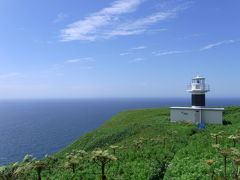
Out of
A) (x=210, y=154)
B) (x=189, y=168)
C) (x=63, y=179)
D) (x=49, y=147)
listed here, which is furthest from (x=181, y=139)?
(x=49, y=147)

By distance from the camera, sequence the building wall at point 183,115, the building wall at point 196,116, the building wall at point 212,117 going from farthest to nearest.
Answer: the building wall at point 183,115 < the building wall at point 196,116 < the building wall at point 212,117

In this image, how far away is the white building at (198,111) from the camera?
38.8 metres

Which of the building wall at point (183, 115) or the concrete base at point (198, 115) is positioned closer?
the concrete base at point (198, 115)

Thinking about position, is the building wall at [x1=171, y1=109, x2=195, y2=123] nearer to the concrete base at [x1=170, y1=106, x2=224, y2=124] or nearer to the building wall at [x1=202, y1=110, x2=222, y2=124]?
the concrete base at [x1=170, y1=106, x2=224, y2=124]

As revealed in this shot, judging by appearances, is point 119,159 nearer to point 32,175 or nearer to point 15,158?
point 32,175

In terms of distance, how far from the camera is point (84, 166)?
16.0 metres

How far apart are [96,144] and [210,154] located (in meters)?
23.7

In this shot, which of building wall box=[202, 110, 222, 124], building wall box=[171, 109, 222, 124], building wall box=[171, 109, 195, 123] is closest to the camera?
building wall box=[202, 110, 222, 124]

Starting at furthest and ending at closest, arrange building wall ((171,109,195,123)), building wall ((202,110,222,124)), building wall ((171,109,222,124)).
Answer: building wall ((171,109,195,123)), building wall ((171,109,222,124)), building wall ((202,110,222,124))

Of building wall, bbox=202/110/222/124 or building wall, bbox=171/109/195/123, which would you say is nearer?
building wall, bbox=202/110/222/124

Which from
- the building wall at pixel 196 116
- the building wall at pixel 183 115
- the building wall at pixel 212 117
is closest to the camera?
the building wall at pixel 212 117

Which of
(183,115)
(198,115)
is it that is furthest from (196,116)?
(183,115)

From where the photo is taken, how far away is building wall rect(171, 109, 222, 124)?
38.5 metres

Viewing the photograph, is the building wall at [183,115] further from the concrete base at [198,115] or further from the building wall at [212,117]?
the building wall at [212,117]
